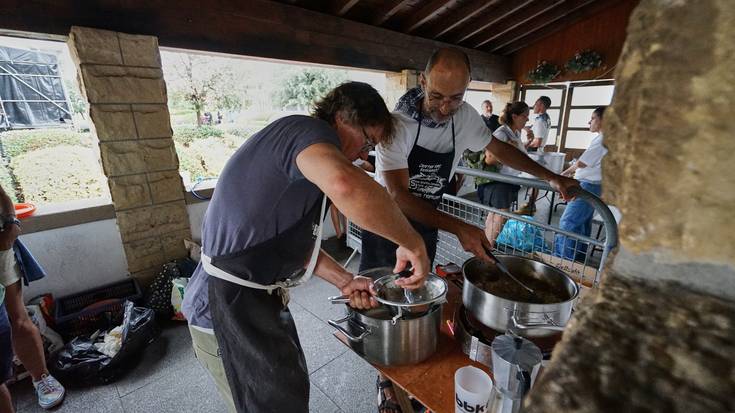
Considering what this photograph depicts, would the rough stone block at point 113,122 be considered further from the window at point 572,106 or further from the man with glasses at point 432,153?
the window at point 572,106

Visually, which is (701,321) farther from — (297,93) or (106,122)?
(297,93)

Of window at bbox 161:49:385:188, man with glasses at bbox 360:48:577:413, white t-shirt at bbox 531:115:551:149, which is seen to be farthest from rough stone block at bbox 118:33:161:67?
white t-shirt at bbox 531:115:551:149

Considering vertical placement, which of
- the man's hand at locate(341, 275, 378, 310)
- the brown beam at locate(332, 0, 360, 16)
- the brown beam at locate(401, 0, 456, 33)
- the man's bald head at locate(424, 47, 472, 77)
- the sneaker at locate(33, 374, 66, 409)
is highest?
the brown beam at locate(401, 0, 456, 33)

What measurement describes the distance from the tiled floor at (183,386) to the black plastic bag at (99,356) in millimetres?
77

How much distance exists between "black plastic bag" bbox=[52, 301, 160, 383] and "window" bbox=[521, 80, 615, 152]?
8.58 m

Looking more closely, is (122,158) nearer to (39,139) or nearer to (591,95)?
(39,139)

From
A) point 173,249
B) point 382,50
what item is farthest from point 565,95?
point 173,249

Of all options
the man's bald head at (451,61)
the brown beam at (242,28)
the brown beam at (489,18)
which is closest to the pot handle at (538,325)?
the man's bald head at (451,61)

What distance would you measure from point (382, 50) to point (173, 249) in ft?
12.3

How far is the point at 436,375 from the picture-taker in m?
1.11

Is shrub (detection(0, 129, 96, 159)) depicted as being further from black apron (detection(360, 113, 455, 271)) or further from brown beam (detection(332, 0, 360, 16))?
black apron (detection(360, 113, 455, 271))

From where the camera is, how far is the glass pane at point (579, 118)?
25.7 feet

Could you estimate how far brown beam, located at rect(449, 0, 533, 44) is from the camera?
525 centimetres

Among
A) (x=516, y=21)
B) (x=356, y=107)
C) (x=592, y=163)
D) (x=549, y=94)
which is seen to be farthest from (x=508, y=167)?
(x=549, y=94)
